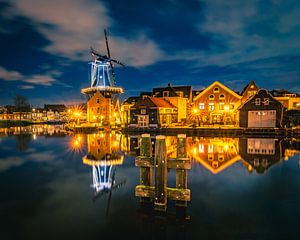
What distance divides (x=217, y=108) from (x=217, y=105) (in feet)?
1.93

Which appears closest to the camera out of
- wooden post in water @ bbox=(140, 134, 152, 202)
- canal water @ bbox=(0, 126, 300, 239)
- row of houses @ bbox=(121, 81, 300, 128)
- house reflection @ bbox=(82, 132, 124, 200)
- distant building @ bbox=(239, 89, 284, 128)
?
canal water @ bbox=(0, 126, 300, 239)

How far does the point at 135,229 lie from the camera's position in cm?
607

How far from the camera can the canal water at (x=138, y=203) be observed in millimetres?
5996

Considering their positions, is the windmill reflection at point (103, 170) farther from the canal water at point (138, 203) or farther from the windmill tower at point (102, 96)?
the windmill tower at point (102, 96)

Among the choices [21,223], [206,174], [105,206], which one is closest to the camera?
[21,223]

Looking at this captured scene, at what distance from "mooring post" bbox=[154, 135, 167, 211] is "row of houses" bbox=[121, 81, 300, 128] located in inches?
1176

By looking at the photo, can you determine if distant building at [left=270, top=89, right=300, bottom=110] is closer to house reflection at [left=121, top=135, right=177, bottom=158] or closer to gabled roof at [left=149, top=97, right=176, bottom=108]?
gabled roof at [left=149, top=97, right=176, bottom=108]

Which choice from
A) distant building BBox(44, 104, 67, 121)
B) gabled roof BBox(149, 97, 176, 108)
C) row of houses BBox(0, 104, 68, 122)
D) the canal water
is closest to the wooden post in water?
the canal water

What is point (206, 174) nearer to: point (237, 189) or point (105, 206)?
point (237, 189)

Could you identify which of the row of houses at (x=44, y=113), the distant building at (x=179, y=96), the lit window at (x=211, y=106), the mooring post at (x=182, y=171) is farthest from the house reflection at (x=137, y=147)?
the row of houses at (x=44, y=113)

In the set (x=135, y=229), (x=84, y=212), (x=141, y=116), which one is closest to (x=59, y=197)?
(x=84, y=212)

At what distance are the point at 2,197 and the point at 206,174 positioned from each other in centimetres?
965

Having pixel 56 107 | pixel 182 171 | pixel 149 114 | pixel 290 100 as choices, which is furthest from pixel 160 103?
pixel 56 107

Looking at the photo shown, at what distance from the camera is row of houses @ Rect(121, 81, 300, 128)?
31.9 meters
